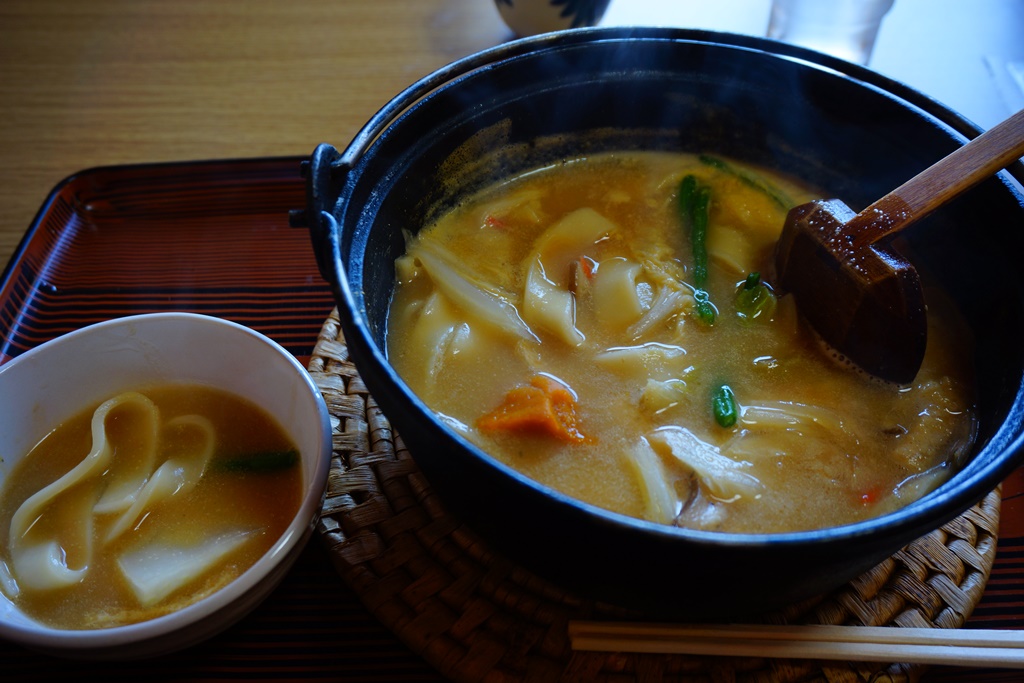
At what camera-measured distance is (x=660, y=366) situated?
67.1 inches

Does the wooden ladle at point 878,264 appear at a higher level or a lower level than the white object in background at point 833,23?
lower

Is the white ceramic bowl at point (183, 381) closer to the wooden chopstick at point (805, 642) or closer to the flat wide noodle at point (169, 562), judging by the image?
the flat wide noodle at point (169, 562)

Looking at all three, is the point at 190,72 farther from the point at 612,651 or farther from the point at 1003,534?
the point at 1003,534

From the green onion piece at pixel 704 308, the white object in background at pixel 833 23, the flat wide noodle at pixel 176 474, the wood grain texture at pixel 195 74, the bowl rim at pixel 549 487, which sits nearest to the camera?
the bowl rim at pixel 549 487

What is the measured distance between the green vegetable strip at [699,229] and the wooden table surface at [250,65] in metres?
1.26

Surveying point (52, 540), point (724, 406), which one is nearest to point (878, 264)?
point (724, 406)

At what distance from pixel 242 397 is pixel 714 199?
1.40 meters

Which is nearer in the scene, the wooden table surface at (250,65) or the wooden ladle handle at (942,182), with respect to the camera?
the wooden ladle handle at (942,182)

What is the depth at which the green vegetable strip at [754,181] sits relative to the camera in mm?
2125

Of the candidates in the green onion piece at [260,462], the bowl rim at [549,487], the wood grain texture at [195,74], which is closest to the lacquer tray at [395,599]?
the green onion piece at [260,462]

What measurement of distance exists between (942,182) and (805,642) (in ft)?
3.27

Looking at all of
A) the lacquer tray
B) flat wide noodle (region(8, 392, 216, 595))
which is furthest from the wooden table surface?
flat wide noodle (region(8, 392, 216, 595))

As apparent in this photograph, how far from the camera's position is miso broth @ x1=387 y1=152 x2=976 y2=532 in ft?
4.92

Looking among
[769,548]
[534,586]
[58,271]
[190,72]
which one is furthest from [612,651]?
[190,72]
